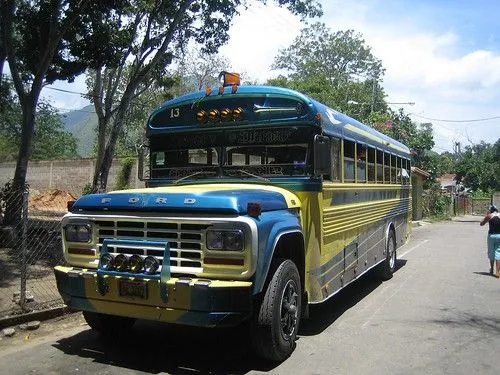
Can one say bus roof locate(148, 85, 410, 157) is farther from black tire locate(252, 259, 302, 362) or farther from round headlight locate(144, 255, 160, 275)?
round headlight locate(144, 255, 160, 275)

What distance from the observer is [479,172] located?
54.4 meters

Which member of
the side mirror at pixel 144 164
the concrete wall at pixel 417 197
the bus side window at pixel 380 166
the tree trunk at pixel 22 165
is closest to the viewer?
the side mirror at pixel 144 164

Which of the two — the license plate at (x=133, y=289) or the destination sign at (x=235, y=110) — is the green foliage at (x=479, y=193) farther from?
the license plate at (x=133, y=289)

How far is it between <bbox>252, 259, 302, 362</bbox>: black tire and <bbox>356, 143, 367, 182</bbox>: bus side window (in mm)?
2966

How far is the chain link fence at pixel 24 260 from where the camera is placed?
673 cm

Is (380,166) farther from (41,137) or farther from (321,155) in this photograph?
(41,137)

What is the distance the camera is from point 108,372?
4863 mm

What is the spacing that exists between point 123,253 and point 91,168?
2706 cm

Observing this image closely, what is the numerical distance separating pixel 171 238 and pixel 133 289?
565 millimetres

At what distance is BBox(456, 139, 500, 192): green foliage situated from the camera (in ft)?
178

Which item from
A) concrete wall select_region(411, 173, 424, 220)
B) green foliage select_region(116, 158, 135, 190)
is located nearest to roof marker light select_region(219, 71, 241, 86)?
green foliage select_region(116, 158, 135, 190)

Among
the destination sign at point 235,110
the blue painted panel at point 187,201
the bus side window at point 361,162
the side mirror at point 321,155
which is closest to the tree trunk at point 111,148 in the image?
the bus side window at point 361,162

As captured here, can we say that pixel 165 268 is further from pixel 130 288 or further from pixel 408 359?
pixel 408 359

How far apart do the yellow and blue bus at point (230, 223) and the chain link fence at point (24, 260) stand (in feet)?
5.09
